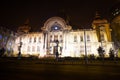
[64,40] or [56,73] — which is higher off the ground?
[64,40]

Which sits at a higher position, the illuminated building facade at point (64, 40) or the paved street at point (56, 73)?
the illuminated building facade at point (64, 40)

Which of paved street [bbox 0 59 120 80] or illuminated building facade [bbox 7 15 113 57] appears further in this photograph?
illuminated building facade [bbox 7 15 113 57]

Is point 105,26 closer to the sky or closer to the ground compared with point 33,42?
closer to the sky

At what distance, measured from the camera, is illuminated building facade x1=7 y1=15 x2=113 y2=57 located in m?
38.9

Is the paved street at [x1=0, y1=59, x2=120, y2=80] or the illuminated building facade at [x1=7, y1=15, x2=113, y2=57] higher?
the illuminated building facade at [x1=7, y1=15, x2=113, y2=57]

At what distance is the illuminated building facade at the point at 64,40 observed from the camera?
128 ft

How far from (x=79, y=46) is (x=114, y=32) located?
68.9 feet

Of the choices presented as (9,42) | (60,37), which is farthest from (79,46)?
(9,42)

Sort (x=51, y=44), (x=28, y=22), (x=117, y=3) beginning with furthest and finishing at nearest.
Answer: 1. (x=117, y=3)
2. (x=28, y=22)
3. (x=51, y=44)

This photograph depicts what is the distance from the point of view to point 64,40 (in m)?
40.8

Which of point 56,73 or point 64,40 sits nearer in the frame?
point 56,73

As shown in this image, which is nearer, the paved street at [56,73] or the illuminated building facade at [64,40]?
the paved street at [56,73]

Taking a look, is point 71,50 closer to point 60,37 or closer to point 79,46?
point 79,46

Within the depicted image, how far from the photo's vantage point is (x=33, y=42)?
4500cm
